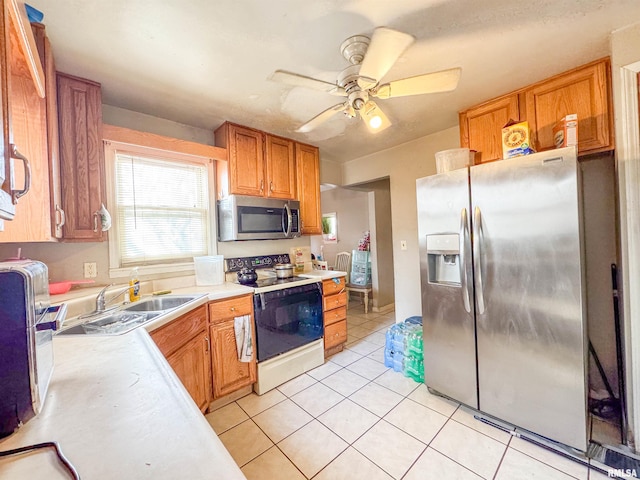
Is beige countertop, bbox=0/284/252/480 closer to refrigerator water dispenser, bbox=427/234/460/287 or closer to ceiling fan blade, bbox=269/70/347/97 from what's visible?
ceiling fan blade, bbox=269/70/347/97

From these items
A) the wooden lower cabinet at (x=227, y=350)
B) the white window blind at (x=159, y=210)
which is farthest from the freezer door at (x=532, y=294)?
the white window blind at (x=159, y=210)

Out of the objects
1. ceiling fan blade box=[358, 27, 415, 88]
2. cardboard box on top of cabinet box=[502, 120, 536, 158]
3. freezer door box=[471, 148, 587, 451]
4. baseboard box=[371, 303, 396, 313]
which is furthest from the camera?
baseboard box=[371, 303, 396, 313]

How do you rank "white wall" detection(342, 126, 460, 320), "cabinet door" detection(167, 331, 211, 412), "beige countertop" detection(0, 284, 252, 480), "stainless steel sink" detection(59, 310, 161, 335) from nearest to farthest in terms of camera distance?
"beige countertop" detection(0, 284, 252, 480) < "stainless steel sink" detection(59, 310, 161, 335) < "cabinet door" detection(167, 331, 211, 412) < "white wall" detection(342, 126, 460, 320)

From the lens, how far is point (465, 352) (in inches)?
70.9

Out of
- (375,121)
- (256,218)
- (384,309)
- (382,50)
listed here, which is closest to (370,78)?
(382,50)

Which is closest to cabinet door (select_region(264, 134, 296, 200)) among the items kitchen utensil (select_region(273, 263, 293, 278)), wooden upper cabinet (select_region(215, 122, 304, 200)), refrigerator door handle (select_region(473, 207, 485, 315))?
wooden upper cabinet (select_region(215, 122, 304, 200))

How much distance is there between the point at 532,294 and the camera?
1539 millimetres

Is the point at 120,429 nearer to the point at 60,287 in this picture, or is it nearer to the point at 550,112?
the point at 60,287

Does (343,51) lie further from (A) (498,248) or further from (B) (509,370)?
(B) (509,370)

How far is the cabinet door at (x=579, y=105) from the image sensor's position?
5.38ft

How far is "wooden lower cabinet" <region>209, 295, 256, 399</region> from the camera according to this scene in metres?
1.91

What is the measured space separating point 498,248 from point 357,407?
151 centimetres

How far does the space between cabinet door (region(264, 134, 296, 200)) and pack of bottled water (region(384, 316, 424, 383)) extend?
5.83ft

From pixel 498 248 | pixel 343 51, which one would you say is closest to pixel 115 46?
pixel 343 51
